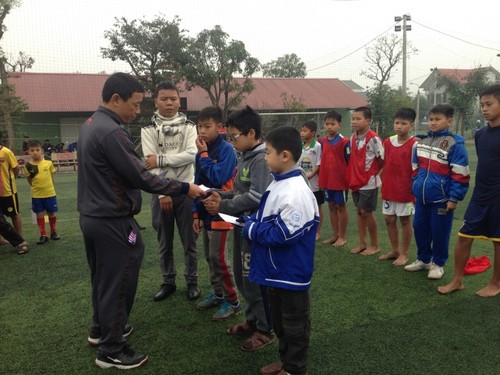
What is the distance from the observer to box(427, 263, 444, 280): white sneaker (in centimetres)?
429

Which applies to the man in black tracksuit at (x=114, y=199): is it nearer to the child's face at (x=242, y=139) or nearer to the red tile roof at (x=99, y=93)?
the child's face at (x=242, y=139)

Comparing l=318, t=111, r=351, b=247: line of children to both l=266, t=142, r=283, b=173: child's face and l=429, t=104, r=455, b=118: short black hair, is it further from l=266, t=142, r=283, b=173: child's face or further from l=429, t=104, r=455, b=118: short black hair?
l=266, t=142, r=283, b=173: child's face

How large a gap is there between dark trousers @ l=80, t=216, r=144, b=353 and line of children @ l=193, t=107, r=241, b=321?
65cm

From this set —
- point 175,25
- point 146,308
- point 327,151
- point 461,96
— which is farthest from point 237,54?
point 146,308

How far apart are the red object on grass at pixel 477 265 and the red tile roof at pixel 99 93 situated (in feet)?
75.3

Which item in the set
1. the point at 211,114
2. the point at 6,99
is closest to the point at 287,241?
the point at 211,114

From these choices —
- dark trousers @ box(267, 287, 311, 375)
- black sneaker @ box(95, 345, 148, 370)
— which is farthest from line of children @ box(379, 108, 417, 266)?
black sneaker @ box(95, 345, 148, 370)

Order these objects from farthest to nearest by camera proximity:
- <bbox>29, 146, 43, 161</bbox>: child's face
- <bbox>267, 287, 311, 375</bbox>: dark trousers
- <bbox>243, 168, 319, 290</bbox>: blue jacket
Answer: <bbox>29, 146, 43, 161</bbox>: child's face
<bbox>267, 287, 311, 375</bbox>: dark trousers
<bbox>243, 168, 319, 290</bbox>: blue jacket

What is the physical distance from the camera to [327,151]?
5.66 m

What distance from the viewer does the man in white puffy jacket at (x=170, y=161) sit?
3.75 metres

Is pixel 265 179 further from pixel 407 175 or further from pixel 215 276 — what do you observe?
pixel 407 175

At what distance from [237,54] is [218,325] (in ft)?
75.0

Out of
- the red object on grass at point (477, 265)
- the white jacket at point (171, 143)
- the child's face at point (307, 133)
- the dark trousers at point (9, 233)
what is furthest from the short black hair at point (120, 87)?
the red object on grass at point (477, 265)

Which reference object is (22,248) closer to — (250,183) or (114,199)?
(114,199)
